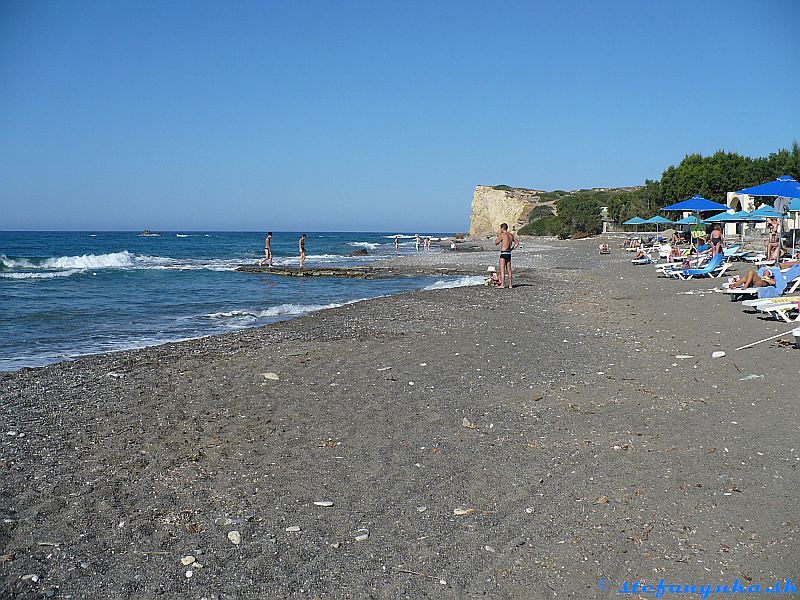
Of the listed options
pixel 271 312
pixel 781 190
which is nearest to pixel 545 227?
pixel 781 190

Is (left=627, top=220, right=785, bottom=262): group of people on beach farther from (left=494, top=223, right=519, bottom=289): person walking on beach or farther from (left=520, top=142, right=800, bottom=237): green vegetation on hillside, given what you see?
(left=520, top=142, right=800, bottom=237): green vegetation on hillside

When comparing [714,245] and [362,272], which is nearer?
[714,245]

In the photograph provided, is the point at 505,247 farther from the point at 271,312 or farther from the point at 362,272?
the point at 362,272

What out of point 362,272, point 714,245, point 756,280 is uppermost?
point 714,245

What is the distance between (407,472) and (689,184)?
52.5 meters

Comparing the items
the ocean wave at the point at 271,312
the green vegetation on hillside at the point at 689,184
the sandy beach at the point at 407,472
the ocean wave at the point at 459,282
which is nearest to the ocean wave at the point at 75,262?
the ocean wave at the point at 459,282

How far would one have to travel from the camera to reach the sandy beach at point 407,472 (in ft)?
12.1

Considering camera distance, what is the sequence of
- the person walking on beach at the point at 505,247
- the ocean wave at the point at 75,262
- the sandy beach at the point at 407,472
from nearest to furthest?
the sandy beach at the point at 407,472 < the person walking on beach at the point at 505,247 < the ocean wave at the point at 75,262

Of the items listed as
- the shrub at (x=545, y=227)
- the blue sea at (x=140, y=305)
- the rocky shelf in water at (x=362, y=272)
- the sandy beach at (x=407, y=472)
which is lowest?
the blue sea at (x=140, y=305)

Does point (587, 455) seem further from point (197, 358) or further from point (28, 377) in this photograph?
point (28, 377)

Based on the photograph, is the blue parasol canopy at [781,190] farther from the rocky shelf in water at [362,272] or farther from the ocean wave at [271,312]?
the rocky shelf in water at [362,272]

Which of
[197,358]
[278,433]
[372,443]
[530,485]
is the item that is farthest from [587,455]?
[197,358]

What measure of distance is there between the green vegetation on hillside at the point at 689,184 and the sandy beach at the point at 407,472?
147 ft

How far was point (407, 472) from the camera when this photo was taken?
201 inches
